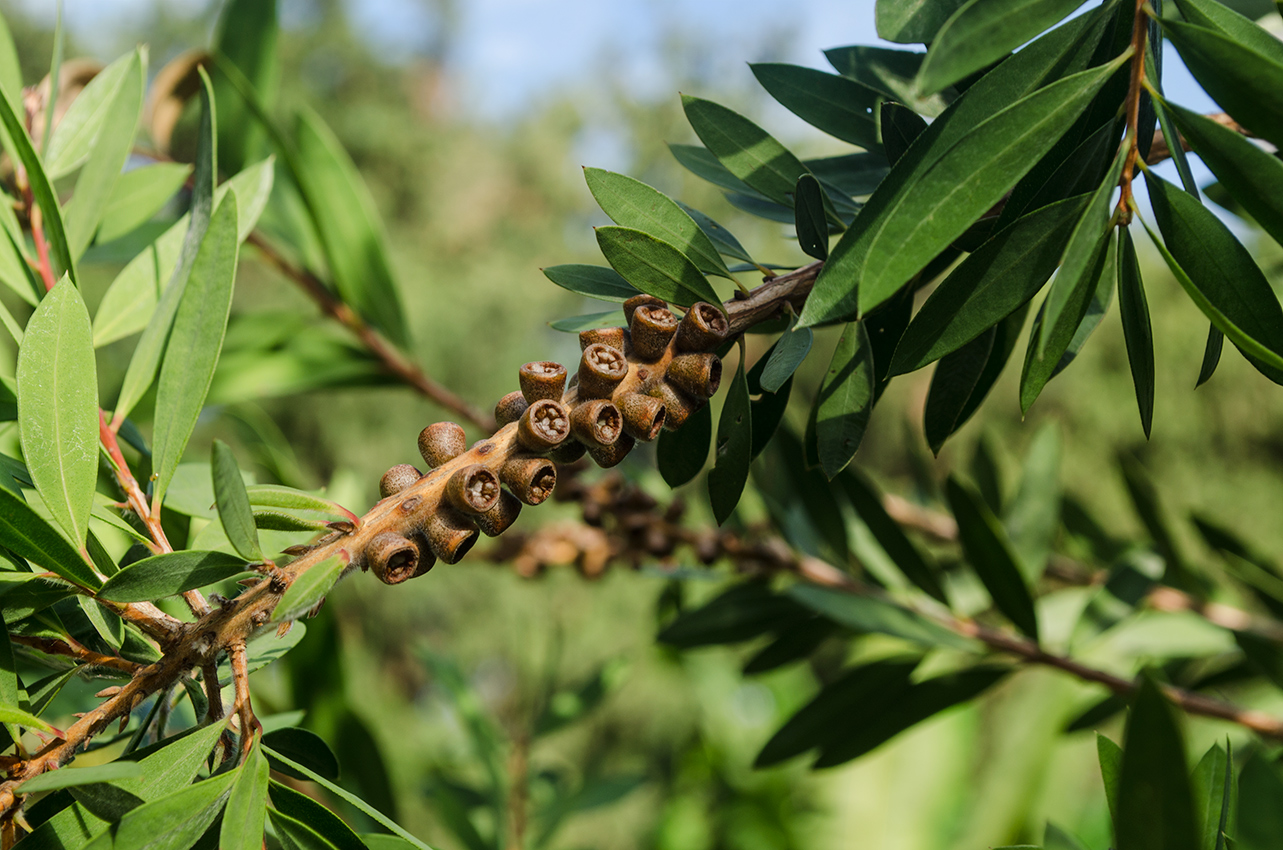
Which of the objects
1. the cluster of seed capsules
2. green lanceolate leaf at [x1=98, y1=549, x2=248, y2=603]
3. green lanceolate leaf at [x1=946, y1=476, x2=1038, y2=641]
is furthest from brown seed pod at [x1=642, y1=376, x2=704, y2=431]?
green lanceolate leaf at [x1=946, y1=476, x2=1038, y2=641]

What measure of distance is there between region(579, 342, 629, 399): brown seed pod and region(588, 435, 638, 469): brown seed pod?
1 centimetres

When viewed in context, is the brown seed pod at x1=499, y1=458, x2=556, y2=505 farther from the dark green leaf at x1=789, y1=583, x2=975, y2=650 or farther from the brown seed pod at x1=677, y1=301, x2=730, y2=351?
the dark green leaf at x1=789, y1=583, x2=975, y2=650

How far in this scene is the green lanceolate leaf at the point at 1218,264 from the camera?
183 millimetres

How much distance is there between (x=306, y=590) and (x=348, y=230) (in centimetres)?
38

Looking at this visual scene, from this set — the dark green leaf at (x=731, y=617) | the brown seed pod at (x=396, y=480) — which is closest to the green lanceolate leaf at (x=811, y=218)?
the brown seed pod at (x=396, y=480)

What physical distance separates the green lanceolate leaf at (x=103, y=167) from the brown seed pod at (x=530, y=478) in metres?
0.18

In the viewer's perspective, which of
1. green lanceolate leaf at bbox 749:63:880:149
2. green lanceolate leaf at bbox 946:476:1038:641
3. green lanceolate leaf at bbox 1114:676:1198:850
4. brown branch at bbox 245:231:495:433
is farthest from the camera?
brown branch at bbox 245:231:495:433

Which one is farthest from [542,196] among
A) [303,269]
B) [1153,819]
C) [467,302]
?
[1153,819]

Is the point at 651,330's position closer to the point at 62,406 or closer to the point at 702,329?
the point at 702,329

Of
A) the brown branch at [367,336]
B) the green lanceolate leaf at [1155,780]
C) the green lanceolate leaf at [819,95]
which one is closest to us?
the green lanceolate leaf at [1155,780]

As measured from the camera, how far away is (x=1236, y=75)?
159 millimetres

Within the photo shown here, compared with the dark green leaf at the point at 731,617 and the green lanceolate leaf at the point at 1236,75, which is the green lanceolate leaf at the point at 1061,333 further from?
the dark green leaf at the point at 731,617

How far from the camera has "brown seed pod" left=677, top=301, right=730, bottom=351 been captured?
7.7 inches

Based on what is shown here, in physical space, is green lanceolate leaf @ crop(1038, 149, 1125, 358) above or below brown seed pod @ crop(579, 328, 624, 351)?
above
